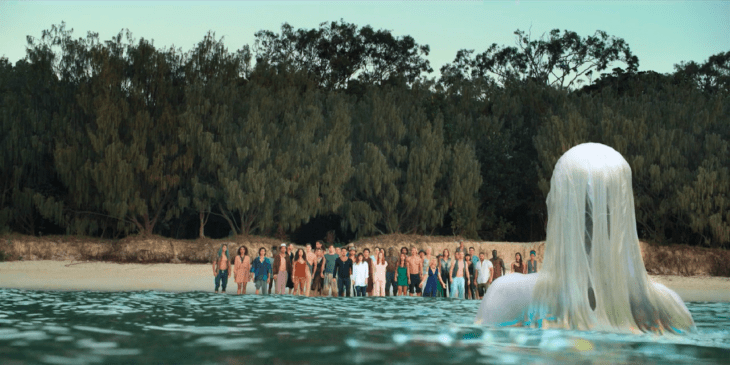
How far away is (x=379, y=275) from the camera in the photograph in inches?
815

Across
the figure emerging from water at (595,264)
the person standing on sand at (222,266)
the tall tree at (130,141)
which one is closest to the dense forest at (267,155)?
the tall tree at (130,141)

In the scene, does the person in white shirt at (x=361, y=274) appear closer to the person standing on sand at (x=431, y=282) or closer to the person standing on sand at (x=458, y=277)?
the person standing on sand at (x=431, y=282)

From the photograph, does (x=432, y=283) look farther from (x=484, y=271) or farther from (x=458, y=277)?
(x=484, y=271)

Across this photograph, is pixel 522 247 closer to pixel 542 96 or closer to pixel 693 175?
pixel 693 175

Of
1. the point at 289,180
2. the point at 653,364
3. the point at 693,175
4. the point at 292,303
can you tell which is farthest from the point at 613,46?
the point at 653,364

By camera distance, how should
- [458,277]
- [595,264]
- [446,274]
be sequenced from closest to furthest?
[595,264] → [458,277] → [446,274]

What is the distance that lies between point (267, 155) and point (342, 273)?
14.9 m

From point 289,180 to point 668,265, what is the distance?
650 inches

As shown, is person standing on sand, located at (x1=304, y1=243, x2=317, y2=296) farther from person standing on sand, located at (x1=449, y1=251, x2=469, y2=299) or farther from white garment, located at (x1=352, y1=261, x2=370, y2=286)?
person standing on sand, located at (x1=449, y1=251, x2=469, y2=299)

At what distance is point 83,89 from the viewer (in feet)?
114

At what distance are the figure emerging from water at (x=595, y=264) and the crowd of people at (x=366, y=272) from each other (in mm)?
9393

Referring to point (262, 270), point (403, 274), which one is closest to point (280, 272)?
point (262, 270)

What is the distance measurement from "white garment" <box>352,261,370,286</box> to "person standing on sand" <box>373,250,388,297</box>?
31 centimetres

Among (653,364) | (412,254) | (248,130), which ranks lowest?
(653,364)
